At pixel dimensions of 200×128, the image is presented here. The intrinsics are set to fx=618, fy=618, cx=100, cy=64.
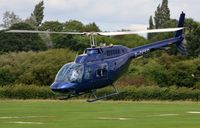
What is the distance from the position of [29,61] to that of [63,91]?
2800 inches

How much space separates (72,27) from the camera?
173375mm

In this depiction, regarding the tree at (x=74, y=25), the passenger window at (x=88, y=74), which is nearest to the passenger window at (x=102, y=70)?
the passenger window at (x=88, y=74)

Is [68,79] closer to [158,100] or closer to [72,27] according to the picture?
[158,100]

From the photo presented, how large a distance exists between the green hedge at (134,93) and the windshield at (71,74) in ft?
137

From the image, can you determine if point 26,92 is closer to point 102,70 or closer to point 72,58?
point 72,58

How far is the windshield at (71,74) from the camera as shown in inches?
1608

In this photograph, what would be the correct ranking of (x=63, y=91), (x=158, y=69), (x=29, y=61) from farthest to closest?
(x=29, y=61) < (x=158, y=69) < (x=63, y=91)

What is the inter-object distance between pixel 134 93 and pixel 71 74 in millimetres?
45684

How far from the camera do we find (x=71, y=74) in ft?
135

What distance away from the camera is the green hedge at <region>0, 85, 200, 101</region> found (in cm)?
8506

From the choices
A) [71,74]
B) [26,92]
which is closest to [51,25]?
[26,92]

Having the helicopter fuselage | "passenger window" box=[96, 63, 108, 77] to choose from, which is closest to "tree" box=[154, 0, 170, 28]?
Answer: the helicopter fuselage

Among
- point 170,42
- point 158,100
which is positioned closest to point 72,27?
point 158,100

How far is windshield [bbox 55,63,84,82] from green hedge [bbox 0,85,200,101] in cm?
4181
